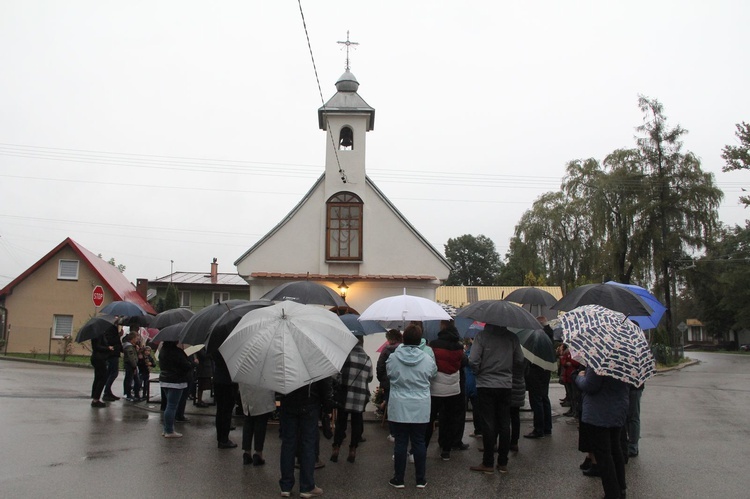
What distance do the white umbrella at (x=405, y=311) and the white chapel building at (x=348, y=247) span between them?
7.80 meters

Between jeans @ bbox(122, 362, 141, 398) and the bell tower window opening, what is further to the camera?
the bell tower window opening

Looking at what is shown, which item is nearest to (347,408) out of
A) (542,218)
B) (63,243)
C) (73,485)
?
(73,485)

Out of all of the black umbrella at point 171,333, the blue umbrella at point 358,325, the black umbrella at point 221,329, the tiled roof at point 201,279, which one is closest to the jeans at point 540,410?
the blue umbrella at point 358,325

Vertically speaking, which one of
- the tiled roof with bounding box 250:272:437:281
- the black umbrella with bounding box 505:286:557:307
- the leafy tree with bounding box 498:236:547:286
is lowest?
the black umbrella with bounding box 505:286:557:307

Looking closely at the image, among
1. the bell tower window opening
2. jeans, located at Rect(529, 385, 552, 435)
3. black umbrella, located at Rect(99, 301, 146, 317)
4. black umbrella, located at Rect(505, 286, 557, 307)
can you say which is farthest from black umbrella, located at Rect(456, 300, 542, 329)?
the bell tower window opening

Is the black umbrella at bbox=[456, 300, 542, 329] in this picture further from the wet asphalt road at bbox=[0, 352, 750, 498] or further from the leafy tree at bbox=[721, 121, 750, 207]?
→ the leafy tree at bbox=[721, 121, 750, 207]

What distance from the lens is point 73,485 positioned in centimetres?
684

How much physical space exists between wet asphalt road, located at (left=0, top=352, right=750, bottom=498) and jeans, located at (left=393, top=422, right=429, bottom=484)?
7.8 inches

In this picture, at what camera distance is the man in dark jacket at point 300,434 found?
6594 millimetres

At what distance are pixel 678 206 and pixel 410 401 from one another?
120 feet

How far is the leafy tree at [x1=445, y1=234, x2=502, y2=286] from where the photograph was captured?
82.6 m

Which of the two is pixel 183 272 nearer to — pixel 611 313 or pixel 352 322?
pixel 352 322

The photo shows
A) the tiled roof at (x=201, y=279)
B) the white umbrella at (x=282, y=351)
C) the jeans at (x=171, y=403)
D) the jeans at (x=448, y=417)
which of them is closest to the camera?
the white umbrella at (x=282, y=351)

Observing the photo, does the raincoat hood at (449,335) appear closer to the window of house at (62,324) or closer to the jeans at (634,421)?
the jeans at (634,421)
